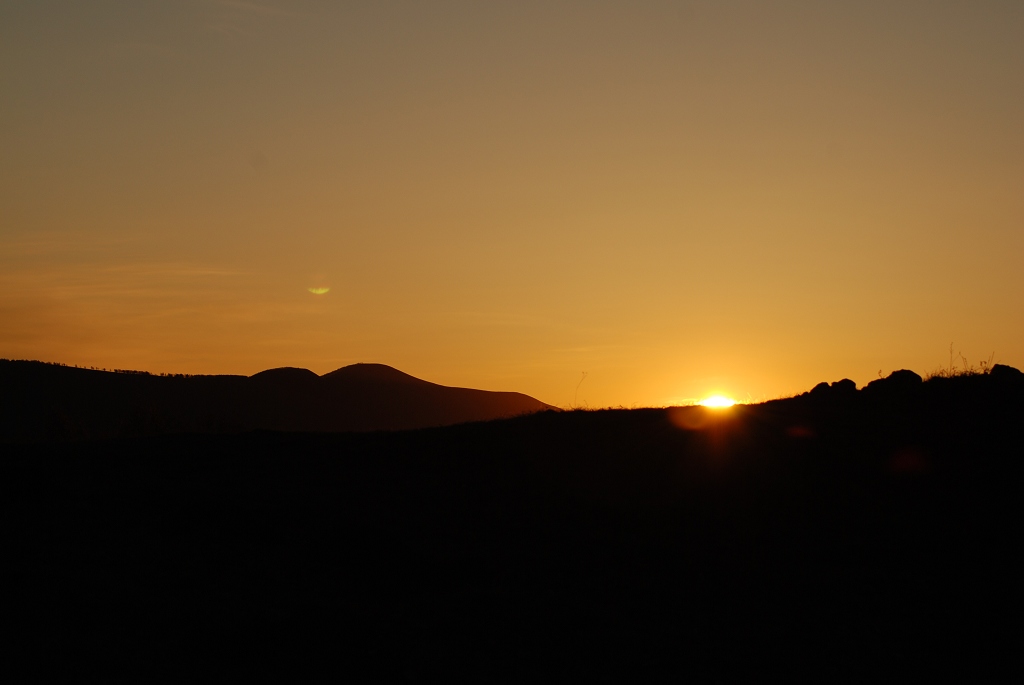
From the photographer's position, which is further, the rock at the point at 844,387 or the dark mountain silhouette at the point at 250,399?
the dark mountain silhouette at the point at 250,399

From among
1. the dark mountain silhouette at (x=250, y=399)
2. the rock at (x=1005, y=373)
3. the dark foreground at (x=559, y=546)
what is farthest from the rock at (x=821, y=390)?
the dark mountain silhouette at (x=250, y=399)

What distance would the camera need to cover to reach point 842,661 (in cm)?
884

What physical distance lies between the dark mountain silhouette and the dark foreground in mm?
49396

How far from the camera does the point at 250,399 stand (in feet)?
271

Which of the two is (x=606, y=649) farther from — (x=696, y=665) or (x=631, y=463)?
(x=631, y=463)

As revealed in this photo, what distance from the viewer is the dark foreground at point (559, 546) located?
356 inches

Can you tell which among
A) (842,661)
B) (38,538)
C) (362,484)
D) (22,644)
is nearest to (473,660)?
(842,661)

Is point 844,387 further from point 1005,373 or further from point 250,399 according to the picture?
point 250,399

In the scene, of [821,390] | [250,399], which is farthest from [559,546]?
[250,399]

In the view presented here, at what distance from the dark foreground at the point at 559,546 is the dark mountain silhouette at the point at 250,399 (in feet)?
162

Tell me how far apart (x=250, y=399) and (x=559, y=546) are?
75238 millimetres

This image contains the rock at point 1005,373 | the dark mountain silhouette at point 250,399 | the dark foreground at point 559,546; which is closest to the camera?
the dark foreground at point 559,546

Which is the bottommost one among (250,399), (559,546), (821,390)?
(559,546)

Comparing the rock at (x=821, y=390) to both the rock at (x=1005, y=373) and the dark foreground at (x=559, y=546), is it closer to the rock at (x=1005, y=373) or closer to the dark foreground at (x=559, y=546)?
the dark foreground at (x=559, y=546)
